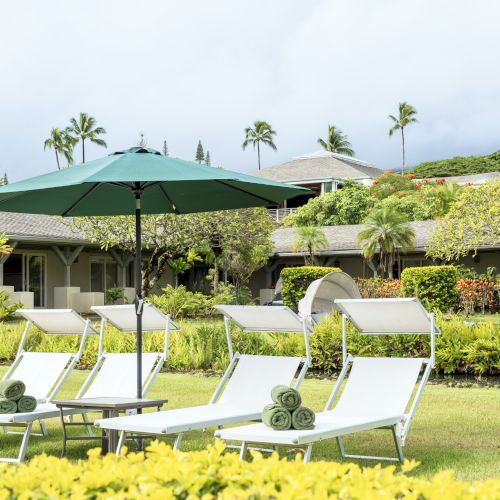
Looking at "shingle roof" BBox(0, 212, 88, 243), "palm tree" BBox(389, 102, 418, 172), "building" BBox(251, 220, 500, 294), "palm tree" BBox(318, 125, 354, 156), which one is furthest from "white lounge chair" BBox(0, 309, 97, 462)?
"palm tree" BBox(389, 102, 418, 172)

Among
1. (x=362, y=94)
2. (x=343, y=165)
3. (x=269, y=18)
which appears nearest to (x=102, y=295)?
(x=269, y=18)

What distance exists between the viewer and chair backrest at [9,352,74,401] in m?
7.92

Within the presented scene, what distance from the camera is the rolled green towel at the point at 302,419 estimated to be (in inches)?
223

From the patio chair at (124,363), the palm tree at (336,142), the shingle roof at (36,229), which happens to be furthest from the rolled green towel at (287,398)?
the palm tree at (336,142)

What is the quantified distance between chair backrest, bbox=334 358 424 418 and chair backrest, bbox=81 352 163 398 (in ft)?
5.90

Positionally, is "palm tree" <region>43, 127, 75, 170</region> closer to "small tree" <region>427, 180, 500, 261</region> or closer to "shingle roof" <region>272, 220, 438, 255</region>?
"shingle roof" <region>272, 220, 438, 255</region>

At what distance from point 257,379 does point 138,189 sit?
1.97 m

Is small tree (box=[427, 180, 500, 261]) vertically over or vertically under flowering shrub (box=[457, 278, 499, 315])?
over

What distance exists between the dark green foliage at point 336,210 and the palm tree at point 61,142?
2665 centimetres

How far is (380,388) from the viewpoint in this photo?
266 inches

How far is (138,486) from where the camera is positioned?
9.77 ft

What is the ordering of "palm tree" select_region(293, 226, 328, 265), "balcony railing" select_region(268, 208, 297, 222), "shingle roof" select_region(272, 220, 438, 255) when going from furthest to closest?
"balcony railing" select_region(268, 208, 297, 222) → "shingle roof" select_region(272, 220, 438, 255) → "palm tree" select_region(293, 226, 328, 265)

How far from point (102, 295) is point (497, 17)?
14.8 metres

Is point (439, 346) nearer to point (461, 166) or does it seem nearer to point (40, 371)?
point (40, 371)
